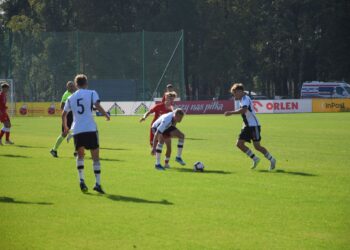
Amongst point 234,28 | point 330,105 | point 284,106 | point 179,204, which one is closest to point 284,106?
point 284,106

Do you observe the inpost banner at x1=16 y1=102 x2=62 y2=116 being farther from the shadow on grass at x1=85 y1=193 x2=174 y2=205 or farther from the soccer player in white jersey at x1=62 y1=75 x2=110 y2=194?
the shadow on grass at x1=85 y1=193 x2=174 y2=205

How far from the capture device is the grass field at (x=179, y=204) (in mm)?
8375

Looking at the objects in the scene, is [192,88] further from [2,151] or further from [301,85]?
[2,151]

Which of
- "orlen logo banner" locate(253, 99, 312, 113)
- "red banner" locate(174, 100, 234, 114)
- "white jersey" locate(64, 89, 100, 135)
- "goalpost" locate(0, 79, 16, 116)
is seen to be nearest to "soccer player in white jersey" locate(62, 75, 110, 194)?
"white jersey" locate(64, 89, 100, 135)

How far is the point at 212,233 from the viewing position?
8.68 metres

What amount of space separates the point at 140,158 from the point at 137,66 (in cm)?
3707

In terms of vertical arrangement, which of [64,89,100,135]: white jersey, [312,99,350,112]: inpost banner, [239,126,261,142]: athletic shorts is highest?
[64,89,100,135]: white jersey

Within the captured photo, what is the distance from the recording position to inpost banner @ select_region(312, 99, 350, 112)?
197 ft

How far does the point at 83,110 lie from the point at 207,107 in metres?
47.4

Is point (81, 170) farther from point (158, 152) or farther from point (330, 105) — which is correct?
point (330, 105)

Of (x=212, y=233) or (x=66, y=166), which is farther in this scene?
(x=66, y=166)

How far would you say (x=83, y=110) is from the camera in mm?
12453

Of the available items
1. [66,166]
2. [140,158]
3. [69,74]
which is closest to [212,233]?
[66,166]

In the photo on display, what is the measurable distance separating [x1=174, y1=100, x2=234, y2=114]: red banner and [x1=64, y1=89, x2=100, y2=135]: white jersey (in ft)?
146
